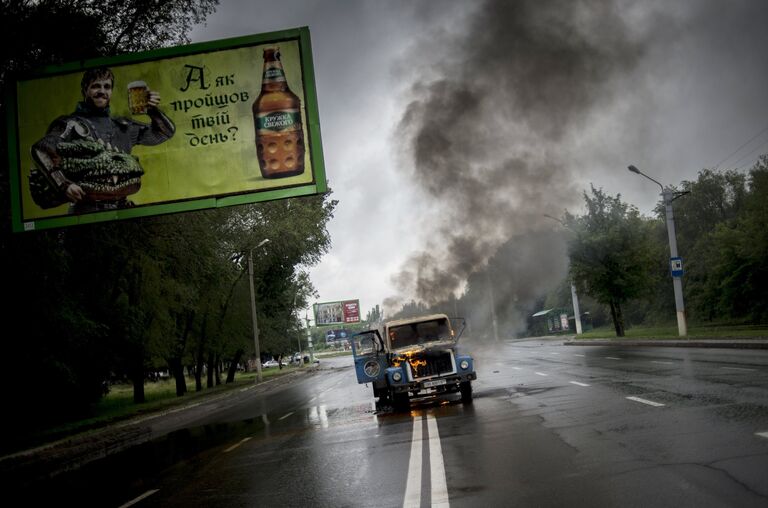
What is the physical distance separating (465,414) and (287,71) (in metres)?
8.81

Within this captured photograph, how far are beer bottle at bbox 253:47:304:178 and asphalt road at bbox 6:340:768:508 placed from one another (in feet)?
19.7

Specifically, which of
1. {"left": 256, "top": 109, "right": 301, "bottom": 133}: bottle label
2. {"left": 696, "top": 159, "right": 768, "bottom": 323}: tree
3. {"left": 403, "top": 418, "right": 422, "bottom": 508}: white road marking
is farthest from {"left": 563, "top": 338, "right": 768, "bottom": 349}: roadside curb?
{"left": 696, "top": 159, "right": 768, "bottom": 323}: tree

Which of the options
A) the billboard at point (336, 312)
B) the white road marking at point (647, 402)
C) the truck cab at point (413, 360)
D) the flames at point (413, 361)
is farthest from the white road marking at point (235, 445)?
the billboard at point (336, 312)

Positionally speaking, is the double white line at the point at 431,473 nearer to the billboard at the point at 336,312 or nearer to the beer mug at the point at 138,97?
the beer mug at the point at 138,97

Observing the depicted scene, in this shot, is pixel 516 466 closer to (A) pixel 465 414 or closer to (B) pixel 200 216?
(A) pixel 465 414

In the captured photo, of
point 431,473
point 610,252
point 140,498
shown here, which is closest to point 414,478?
point 431,473

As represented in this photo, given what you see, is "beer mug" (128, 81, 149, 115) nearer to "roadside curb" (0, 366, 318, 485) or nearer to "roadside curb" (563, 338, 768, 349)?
"roadside curb" (0, 366, 318, 485)

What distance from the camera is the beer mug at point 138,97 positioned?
642 inches

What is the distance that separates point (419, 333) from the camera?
57.5ft

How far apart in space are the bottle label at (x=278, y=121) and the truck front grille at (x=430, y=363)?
20.1 ft

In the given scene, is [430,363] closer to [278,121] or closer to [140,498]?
[278,121]

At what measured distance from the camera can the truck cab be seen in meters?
15.8

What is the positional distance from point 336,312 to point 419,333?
8513 centimetres

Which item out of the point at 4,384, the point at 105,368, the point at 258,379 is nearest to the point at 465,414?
the point at 4,384
